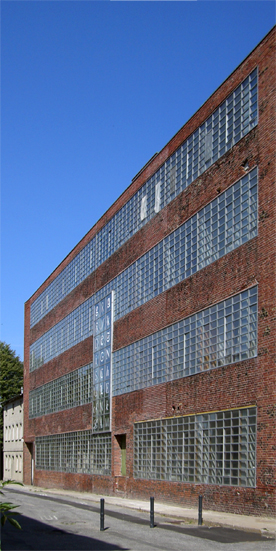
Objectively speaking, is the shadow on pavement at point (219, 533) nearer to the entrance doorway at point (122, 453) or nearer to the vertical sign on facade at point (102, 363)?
the entrance doorway at point (122, 453)

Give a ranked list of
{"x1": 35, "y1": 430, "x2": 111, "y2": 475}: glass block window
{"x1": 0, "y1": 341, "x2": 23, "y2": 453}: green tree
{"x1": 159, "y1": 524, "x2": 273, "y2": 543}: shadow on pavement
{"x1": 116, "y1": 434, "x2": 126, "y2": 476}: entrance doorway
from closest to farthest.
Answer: {"x1": 159, "y1": 524, "x2": 273, "y2": 543}: shadow on pavement, {"x1": 116, "y1": 434, "x2": 126, "y2": 476}: entrance doorway, {"x1": 35, "y1": 430, "x2": 111, "y2": 475}: glass block window, {"x1": 0, "y1": 341, "x2": 23, "y2": 453}: green tree

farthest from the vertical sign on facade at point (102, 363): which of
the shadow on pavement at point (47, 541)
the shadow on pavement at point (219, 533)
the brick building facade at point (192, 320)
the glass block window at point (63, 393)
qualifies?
the shadow on pavement at point (219, 533)

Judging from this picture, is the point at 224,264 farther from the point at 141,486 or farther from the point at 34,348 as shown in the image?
the point at 34,348

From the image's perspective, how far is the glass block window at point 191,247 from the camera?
20875 millimetres

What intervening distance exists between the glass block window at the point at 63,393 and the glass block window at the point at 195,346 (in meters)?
7.09

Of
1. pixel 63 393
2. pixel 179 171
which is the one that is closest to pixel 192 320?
pixel 179 171

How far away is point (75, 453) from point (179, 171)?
21433mm

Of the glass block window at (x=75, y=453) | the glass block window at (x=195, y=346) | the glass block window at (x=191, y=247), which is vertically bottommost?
the glass block window at (x=75, y=453)

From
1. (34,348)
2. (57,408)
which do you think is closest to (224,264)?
(57,408)

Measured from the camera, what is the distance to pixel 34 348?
55.3 metres

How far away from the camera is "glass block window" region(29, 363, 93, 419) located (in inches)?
1548

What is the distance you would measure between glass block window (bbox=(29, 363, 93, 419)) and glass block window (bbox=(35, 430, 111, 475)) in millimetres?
1974

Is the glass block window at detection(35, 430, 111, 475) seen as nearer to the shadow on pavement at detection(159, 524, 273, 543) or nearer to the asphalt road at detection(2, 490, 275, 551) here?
the asphalt road at detection(2, 490, 275, 551)

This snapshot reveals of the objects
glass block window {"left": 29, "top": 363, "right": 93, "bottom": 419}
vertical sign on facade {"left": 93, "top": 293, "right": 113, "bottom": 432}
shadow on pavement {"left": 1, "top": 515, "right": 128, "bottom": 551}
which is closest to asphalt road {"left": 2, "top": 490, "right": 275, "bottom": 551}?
shadow on pavement {"left": 1, "top": 515, "right": 128, "bottom": 551}
